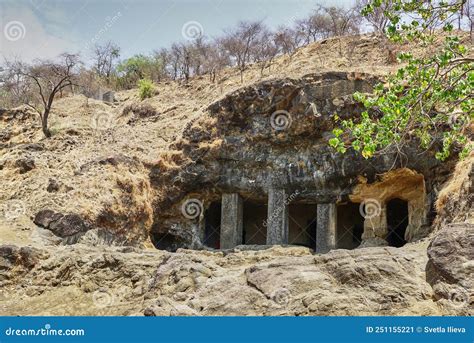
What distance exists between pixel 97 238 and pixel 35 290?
5.10m

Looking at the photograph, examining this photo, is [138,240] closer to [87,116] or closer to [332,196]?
[332,196]

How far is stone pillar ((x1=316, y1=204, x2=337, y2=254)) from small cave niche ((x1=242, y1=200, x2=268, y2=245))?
3987 mm

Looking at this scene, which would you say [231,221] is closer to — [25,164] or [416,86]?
[25,164]

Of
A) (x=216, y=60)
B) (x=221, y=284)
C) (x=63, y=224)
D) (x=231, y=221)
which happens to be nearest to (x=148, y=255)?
(x=221, y=284)

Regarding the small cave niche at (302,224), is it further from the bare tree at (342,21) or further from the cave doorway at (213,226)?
the bare tree at (342,21)

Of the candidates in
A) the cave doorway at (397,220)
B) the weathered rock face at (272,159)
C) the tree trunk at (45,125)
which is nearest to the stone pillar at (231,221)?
the weathered rock face at (272,159)

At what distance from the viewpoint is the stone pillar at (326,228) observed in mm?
19547

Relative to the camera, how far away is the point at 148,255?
12.7 meters

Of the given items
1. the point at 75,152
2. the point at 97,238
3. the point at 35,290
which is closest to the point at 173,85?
the point at 75,152

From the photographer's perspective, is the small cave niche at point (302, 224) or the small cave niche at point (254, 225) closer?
the small cave niche at point (302, 224)

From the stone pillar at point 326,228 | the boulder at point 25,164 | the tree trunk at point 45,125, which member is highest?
the tree trunk at point 45,125

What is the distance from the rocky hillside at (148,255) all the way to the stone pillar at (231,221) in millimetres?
2182

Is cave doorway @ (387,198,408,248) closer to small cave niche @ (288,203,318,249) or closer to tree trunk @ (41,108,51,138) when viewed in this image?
small cave niche @ (288,203,318,249)

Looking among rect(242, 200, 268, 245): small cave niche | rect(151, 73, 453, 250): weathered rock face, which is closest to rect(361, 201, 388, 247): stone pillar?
rect(151, 73, 453, 250): weathered rock face
